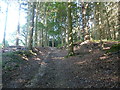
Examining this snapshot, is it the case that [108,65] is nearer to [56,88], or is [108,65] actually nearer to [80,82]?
[80,82]

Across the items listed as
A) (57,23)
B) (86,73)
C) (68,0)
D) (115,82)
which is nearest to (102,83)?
(115,82)

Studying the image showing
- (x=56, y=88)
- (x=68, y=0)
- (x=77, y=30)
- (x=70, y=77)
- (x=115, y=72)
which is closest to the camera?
(x=56, y=88)

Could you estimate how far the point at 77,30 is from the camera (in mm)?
39219

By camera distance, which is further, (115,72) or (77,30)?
(77,30)

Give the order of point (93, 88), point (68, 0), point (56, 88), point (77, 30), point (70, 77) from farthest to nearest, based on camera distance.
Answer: point (77, 30), point (68, 0), point (70, 77), point (56, 88), point (93, 88)

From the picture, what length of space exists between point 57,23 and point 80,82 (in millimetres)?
27250

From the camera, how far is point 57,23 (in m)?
33.9

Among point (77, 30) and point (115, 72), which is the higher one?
point (77, 30)

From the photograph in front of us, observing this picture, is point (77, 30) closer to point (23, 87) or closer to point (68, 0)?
point (68, 0)

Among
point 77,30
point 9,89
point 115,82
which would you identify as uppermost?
point 77,30

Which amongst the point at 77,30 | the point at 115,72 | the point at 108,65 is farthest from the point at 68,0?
the point at 77,30

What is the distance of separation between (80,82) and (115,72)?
201 cm

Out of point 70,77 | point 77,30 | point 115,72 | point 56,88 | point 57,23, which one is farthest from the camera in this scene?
point 77,30

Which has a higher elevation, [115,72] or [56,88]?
[115,72]
